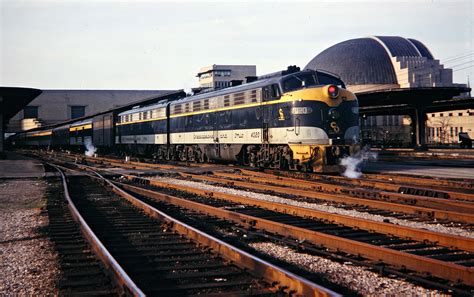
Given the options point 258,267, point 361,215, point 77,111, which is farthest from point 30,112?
point 258,267

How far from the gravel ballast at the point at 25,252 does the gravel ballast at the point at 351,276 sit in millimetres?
3126

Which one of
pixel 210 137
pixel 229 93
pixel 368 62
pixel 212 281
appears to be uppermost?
pixel 368 62

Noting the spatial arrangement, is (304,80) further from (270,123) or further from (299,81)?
(270,123)

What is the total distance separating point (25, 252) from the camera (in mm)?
8227

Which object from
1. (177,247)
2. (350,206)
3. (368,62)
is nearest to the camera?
(177,247)

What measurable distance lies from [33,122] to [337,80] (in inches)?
3935

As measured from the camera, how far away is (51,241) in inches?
352

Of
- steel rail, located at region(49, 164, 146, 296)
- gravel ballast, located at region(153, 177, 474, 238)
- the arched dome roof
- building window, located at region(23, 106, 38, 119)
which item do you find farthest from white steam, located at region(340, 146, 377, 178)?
building window, located at region(23, 106, 38, 119)

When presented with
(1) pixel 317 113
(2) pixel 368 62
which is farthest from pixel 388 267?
(2) pixel 368 62

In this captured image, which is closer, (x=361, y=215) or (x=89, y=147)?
(x=361, y=215)

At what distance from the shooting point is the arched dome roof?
122 m

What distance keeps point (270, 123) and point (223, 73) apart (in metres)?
142

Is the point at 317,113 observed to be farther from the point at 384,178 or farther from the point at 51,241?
the point at 51,241

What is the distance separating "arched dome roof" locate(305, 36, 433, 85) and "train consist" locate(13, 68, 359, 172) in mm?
94979
